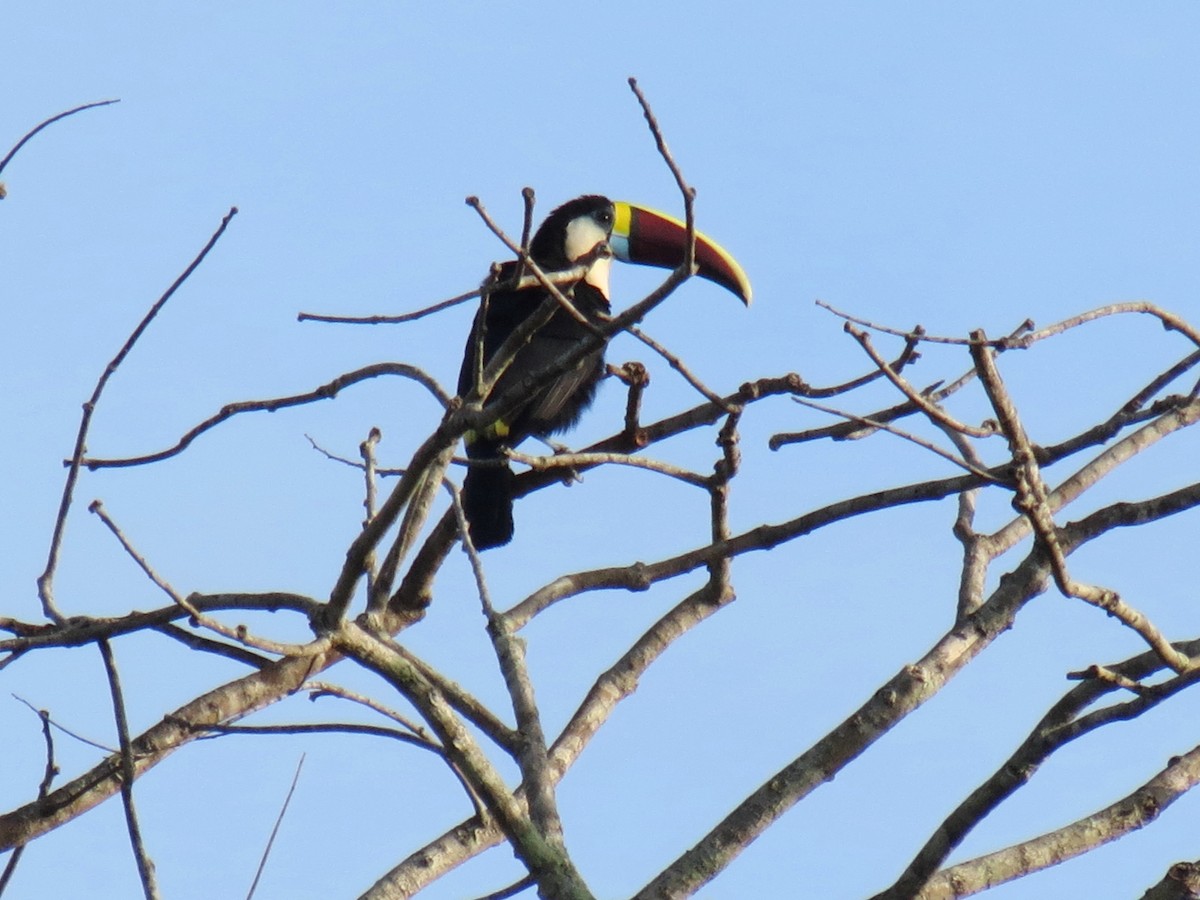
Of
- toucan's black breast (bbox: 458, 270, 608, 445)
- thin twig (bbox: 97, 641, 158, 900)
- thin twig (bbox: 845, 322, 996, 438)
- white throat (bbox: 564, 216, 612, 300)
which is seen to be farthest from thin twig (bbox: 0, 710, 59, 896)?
white throat (bbox: 564, 216, 612, 300)

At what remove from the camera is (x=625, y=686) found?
184 inches

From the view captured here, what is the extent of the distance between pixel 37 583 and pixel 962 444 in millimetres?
2327

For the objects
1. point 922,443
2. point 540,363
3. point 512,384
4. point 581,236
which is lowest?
point 922,443

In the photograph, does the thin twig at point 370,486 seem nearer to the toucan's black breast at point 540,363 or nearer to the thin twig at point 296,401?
the thin twig at point 296,401

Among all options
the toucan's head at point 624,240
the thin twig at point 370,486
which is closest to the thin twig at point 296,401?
the thin twig at point 370,486

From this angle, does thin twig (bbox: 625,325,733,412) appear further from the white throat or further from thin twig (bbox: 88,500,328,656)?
the white throat

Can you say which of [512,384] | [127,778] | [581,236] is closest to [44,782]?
[127,778]

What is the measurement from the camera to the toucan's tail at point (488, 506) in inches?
263

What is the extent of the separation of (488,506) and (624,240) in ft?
10.4

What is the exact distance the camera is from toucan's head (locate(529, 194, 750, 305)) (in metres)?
8.71

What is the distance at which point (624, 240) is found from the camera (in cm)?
952

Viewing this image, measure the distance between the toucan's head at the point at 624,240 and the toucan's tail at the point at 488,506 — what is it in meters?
1.77

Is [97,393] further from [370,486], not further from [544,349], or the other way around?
[544,349]

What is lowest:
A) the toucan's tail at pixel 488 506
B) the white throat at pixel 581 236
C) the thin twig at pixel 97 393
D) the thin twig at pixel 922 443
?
the thin twig at pixel 922 443
